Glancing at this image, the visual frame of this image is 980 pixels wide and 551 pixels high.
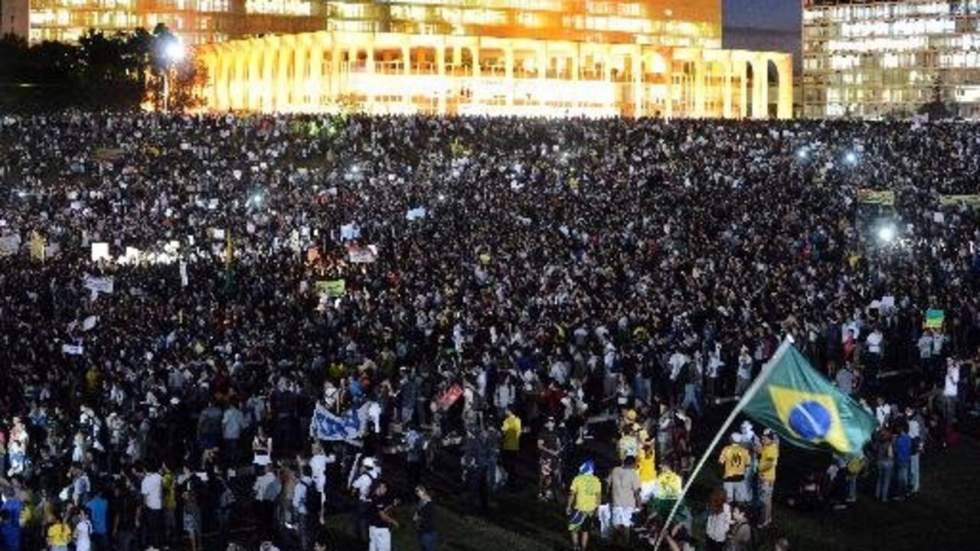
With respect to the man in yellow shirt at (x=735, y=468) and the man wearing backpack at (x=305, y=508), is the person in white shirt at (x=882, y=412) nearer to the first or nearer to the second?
the man in yellow shirt at (x=735, y=468)

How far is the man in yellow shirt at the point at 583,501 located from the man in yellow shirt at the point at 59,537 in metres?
5.47

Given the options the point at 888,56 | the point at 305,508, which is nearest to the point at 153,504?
the point at 305,508

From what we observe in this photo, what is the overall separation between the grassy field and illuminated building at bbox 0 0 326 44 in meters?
113

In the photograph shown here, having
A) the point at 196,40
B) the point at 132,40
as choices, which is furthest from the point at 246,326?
the point at 196,40

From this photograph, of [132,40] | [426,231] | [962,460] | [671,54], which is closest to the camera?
[962,460]

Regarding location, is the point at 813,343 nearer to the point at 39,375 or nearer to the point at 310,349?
the point at 310,349

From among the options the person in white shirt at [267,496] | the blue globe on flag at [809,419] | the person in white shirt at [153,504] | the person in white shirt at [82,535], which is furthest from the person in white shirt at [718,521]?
the person in white shirt at [82,535]

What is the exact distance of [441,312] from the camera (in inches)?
1186

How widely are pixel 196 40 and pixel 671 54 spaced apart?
40.6 meters

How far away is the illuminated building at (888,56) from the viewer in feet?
549

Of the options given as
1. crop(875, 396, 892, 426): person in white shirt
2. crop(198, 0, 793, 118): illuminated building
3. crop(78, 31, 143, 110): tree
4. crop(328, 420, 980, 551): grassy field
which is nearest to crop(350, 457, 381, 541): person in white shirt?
crop(328, 420, 980, 551): grassy field

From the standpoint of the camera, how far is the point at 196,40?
12888 centimetres

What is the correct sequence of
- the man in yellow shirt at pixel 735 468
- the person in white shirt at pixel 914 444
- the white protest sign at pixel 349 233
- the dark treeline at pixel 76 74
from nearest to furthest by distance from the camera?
the man in yellow shirt at pixel 735 468, the person in white shirt at pixel 914 444, the white protest sign at pixel 349 233, the dark treeline at pixel 76 74

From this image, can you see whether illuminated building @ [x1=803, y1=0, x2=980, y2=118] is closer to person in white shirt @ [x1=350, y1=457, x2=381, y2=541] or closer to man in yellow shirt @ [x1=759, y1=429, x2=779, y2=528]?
man in yellow shirt @ [x1=759, y1=429, x2=779, y2=528]
